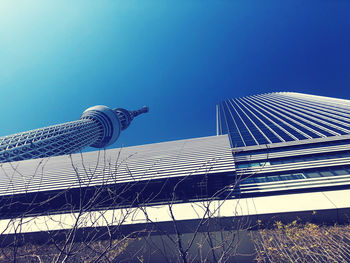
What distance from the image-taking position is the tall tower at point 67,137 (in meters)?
48.5

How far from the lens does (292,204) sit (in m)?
8.16

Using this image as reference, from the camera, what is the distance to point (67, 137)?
213 ft

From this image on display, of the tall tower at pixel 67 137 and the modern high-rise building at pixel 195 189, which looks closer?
the modern high-rise building at pixel 195 189

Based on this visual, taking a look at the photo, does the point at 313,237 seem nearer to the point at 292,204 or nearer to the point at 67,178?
the point at 292,204

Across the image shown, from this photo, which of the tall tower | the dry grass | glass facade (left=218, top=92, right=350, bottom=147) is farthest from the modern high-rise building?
the tall tower

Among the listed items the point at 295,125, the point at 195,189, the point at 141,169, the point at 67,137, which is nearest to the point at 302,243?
the point at 195,189

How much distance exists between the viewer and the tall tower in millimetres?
48522

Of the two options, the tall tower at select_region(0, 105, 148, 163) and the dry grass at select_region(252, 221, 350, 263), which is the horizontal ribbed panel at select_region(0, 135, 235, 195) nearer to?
the dry grass at select_region(252, 221, 350, 263)

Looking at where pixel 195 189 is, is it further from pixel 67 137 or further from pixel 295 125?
pixel 67 137

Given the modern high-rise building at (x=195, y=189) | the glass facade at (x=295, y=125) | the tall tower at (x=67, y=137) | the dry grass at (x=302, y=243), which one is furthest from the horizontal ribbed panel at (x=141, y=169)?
the tall tower at (x=67, y=137)

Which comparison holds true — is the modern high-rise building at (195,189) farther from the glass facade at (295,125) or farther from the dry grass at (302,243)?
the glass facade at (295,125)

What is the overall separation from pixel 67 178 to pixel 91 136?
6900cm

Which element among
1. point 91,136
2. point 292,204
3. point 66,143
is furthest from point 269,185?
point 91,136

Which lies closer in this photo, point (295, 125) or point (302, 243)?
point (302, 243)
